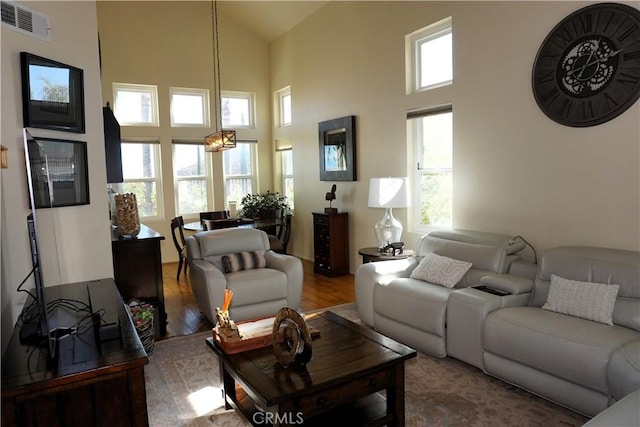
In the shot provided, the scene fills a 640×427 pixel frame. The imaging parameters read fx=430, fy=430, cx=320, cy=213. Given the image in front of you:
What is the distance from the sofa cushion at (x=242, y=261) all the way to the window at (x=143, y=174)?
3478 mm

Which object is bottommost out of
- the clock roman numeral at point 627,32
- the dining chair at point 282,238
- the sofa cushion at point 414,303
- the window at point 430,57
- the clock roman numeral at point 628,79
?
the sofa cushion at point 414,303

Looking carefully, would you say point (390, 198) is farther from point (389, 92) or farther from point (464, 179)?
point (389, 92)

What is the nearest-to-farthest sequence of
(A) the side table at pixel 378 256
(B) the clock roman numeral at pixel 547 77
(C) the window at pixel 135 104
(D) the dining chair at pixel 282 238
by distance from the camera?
(B) the clock roman numeral at pixel 547 77
(A) the side table at pixel 378 256
(D) the dining chair at pixel 282 238
(C) the window at pixel 135 104

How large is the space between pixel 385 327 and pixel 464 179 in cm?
166

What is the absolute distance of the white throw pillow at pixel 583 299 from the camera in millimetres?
2602

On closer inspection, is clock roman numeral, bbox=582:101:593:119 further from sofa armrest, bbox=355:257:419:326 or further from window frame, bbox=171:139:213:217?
window frame, bbox=171:139:213:217

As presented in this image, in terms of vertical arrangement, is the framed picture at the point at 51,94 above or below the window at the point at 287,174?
above

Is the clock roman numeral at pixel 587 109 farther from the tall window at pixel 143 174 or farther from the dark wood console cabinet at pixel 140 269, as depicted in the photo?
the tall window at pixel 143 174

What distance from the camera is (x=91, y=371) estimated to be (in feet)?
5.32

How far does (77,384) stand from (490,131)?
12.0 feet

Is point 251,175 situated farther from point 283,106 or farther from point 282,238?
point 282,238

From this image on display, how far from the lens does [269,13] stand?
697cm

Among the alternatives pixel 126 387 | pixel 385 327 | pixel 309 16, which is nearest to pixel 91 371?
pixel 126 387

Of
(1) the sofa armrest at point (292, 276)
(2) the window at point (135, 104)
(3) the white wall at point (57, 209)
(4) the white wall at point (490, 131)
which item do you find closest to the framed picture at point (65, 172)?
(3) the white wall at point (57, 209)
